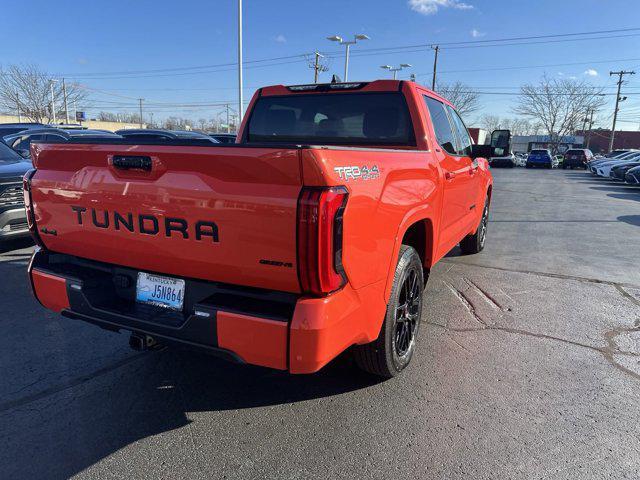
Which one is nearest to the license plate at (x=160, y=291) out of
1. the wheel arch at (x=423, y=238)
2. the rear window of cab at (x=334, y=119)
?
the wheel arch at (x=423, y=238)

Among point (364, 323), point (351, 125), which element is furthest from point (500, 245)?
point (364, 323)

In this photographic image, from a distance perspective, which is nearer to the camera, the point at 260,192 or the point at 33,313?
the point at 260,192

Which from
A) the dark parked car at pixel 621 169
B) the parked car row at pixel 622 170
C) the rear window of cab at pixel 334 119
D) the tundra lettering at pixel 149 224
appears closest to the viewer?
the tundra lettering at pixel 149 224

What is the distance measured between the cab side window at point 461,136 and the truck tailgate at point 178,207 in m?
3.08

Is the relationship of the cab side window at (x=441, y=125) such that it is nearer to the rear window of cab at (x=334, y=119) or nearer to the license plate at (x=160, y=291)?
the rear window of cab at (x=334, y=119)

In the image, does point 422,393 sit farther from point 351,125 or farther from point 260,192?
point 351,125

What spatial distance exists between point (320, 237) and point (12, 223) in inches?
221

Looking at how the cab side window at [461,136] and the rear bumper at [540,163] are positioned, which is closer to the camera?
the cab side window at [461,136]

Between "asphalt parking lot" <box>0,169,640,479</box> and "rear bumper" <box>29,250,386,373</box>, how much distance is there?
22.7 inches

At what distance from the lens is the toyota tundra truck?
2.08 metres

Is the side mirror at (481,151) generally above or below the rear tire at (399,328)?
above

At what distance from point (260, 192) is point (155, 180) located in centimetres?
64

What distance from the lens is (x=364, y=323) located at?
2.48 m

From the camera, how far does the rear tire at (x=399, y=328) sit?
2.88 meters
